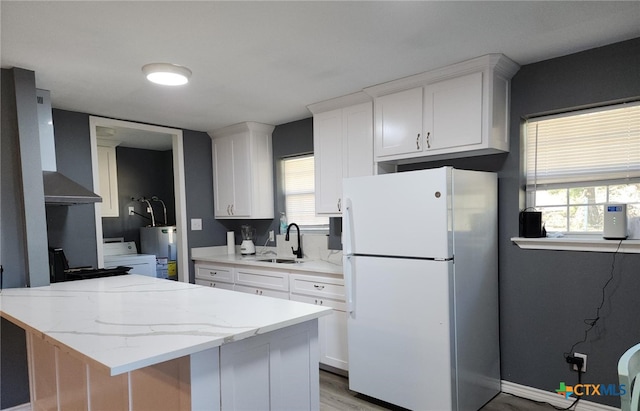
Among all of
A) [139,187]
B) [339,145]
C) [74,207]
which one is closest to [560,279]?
[339,145]

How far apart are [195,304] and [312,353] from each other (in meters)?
0.62

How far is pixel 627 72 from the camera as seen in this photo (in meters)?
2.18

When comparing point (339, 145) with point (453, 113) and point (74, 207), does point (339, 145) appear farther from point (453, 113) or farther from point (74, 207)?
point (74, 207)

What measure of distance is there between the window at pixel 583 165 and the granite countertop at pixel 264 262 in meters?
1.56

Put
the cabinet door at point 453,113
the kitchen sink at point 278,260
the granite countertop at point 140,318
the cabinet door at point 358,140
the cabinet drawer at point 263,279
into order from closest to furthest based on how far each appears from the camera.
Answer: the granite countertop at point 140,318 → the cabinet door at point 453,113 → the cabinet door at point 358,140 → the cabinet drawer at point 263,279 → the kitchen sink at point 278,260

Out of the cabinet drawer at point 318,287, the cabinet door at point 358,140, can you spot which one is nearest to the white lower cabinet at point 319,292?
the cabinet drawer at point 318,287

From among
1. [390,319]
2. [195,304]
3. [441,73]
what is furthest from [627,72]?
[195,304]

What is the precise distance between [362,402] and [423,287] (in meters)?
0.98

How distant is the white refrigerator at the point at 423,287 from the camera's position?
220 centimetres

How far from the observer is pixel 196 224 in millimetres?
4223

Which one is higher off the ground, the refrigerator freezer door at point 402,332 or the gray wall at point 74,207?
the gray wall at point 74,207

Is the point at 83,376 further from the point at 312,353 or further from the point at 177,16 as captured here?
the point at 177,16

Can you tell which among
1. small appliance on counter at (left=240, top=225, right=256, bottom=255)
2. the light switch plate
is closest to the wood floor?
small appliance on counter at (left=240, top=225, right=256, bottom=255)

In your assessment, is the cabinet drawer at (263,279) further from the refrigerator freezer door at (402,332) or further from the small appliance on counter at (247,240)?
the refrigerator freezer door at (402,332)
